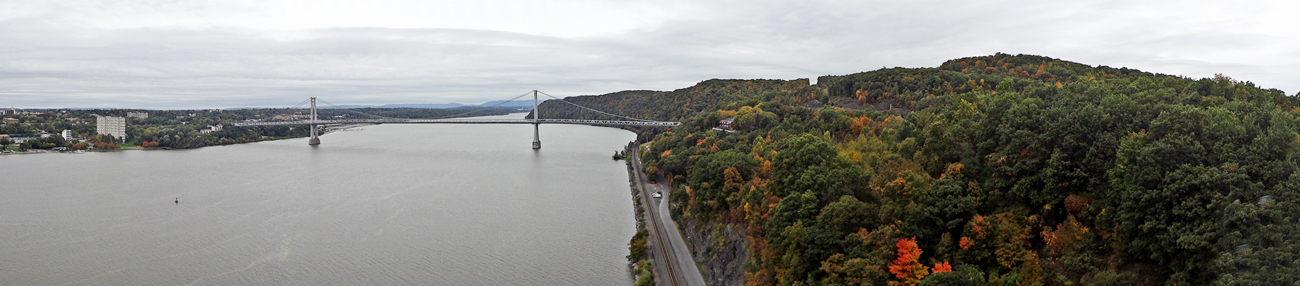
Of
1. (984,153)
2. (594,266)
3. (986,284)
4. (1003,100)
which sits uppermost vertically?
(1003,100)

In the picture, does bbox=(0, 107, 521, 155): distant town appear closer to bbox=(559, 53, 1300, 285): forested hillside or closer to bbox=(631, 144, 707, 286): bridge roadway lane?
bbox=(631, 144, 707, 286): bridge roadway lane

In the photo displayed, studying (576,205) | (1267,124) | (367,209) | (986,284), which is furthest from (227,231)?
(1267,124)

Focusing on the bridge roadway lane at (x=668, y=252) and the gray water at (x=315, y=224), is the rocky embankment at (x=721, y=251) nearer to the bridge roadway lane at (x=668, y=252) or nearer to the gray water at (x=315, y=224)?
the bridge roadway lane at (x=668, y=252)

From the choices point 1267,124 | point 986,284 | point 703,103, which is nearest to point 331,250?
point 986,284

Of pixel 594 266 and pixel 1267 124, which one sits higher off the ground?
pixel 1267 124

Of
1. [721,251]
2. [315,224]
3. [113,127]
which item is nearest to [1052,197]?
[721,251]

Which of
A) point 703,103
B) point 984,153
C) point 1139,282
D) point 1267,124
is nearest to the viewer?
point 1139,282

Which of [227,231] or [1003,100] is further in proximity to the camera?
[227,231]

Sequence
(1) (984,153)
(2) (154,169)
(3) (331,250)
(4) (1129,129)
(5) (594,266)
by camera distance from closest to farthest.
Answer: (4) (1129,129) → (1) (984,153) → (5) (594,266) → (3) (331,250) → (2) (154,169)

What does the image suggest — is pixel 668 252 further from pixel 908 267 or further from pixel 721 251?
pixel 908 267

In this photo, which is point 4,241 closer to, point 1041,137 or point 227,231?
point 227,231
